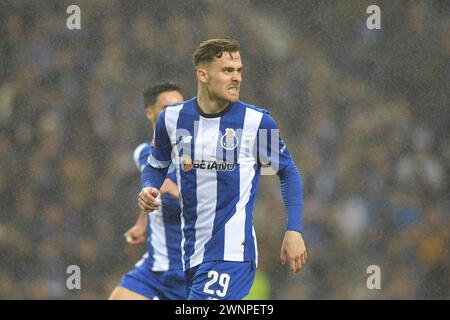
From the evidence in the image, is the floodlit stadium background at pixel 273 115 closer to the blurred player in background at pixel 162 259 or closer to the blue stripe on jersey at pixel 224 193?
the blurred player in background at pixel 162 259

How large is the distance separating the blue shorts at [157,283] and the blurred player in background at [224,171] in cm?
122

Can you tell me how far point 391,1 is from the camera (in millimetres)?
8234

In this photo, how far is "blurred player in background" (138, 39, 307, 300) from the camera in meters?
4.19

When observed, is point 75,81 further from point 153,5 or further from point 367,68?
point 367,68

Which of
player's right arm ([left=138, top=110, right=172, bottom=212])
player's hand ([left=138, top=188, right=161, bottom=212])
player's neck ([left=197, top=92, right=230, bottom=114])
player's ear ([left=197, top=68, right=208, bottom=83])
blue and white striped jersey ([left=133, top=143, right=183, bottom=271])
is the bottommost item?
blue and white striped jersey ([left=133, top=143, right=183, bottom=271])

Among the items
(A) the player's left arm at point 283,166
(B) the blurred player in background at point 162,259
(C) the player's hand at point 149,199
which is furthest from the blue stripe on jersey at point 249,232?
(B) the blurred player in background at point 162,259

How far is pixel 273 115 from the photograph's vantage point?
8125 mm

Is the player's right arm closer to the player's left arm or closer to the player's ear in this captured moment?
the player's ear

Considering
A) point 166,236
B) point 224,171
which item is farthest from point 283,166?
point 166,236

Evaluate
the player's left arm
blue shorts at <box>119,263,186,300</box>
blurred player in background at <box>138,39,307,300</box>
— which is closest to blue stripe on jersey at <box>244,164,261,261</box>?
blurred player in background at <box>138,39,307,300</box>

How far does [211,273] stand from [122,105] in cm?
434

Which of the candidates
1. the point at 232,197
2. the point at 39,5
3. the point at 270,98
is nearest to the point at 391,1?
the point at 270,98

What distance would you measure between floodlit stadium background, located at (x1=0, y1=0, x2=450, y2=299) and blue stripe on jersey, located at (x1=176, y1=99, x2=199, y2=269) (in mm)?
3687

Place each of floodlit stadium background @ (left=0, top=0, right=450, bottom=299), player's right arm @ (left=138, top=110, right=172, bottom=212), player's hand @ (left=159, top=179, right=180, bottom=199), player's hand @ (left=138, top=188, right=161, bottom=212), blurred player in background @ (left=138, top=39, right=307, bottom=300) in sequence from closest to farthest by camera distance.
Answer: player's hand @ (left=138, top=188, right=161, bottom=212) → blurred player in background @ (left=138, top=39, right=307, bottom=300) → player's right arm @ (left=138, top=110, right=172, bottom=212) → player's hand @ (left=159, top=179, right=180, bottom=199) → floodlit stadium background @ (left=0, top=0, right=450, bottom=299)
